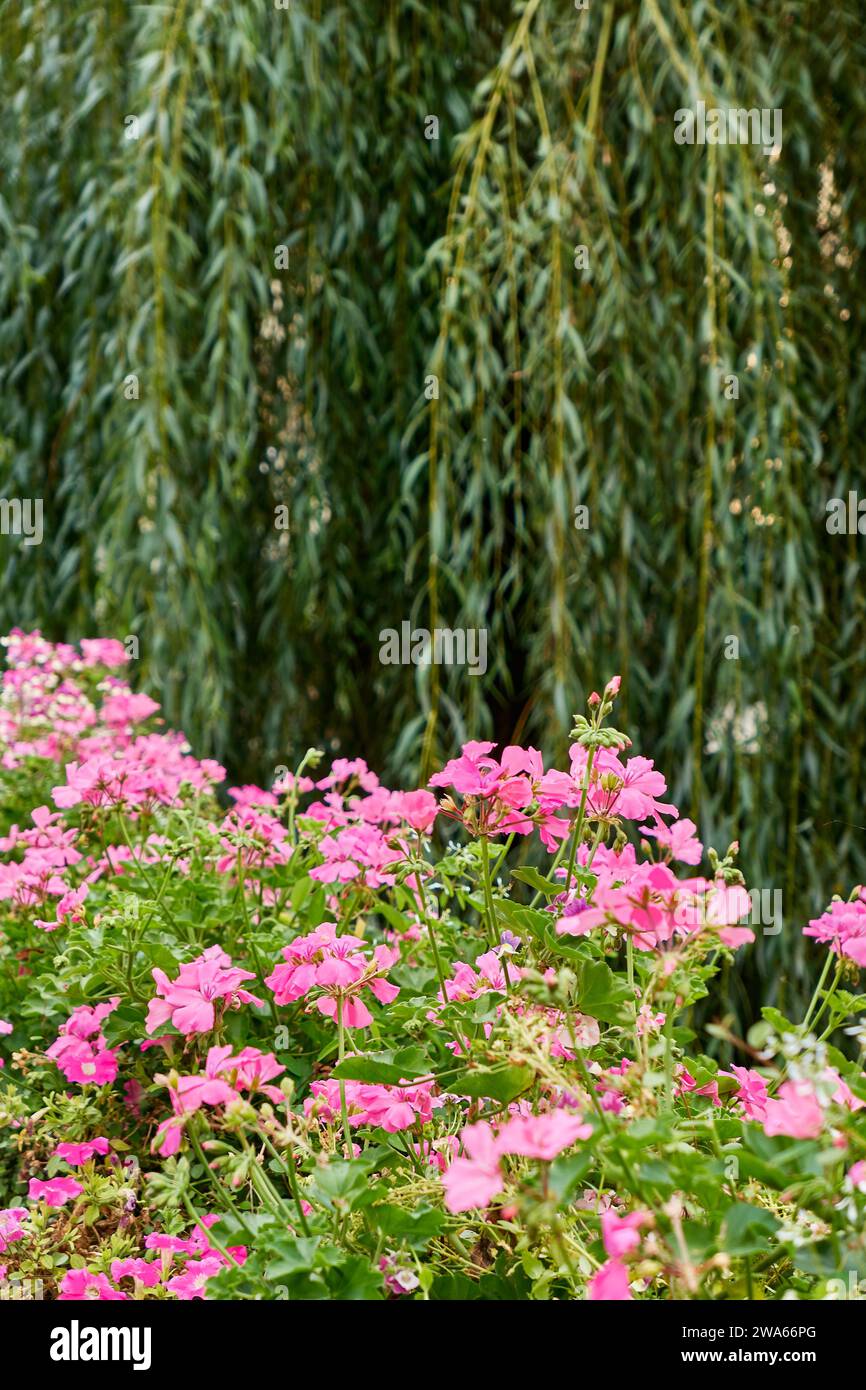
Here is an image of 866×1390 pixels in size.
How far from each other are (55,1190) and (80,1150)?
0.13 ft

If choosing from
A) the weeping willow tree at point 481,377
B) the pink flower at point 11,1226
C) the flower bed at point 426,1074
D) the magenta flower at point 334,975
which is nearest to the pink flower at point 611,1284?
the flower bed at point 426,1074

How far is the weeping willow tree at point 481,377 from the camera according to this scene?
7.20 ft

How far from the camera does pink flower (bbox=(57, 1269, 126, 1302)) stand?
84cm

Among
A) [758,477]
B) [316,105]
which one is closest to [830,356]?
[758,477]

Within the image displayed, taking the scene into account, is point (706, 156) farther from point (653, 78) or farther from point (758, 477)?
point (758, 477)

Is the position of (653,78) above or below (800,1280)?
above

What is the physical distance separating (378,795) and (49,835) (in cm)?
34

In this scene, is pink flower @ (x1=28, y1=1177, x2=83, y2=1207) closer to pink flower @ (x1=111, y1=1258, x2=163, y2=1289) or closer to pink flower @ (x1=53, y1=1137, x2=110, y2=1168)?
pink flower @ (x1=53, y1=1137, x2=110, y2=1168)

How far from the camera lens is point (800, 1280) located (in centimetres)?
70

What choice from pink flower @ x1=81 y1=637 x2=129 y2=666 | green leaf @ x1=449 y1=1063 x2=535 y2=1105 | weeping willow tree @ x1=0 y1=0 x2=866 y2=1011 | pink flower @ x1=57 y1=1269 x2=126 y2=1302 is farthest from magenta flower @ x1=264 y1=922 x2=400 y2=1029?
pink flower @ x1=81 y1=637 x2=129 y2=666

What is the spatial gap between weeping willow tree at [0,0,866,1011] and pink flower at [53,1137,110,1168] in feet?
3.89

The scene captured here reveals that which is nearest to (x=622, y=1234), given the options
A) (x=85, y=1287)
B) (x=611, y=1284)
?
(x=611, y=1284)

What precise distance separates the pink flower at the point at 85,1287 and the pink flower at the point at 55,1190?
6.5 inches

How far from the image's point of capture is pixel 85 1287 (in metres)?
0.86
